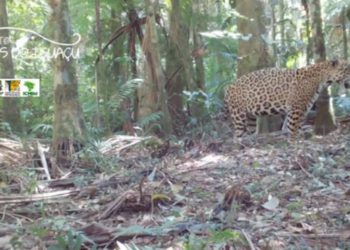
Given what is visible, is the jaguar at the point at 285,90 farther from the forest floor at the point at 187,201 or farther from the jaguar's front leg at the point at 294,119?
the forest floor at the point at 187,201

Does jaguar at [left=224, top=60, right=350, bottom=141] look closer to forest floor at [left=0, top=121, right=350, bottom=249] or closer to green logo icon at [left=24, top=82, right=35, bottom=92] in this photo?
forest floor at [left=0, top=121, right=350, bottom=249]

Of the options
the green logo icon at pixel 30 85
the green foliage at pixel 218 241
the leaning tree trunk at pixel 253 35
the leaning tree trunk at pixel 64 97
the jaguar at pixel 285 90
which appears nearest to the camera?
the green foliage at pixel 218 241

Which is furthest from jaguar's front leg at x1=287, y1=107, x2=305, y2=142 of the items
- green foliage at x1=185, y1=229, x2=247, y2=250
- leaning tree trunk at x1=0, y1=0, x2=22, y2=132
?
green foliage at x1=185, y1=229, x2=247, y2=250

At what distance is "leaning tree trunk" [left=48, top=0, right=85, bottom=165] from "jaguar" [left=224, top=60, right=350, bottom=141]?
4.01m

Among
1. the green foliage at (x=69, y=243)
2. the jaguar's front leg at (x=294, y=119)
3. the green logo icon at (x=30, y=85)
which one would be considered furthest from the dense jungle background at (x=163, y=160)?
the green logo icon at (x=30, y=85)

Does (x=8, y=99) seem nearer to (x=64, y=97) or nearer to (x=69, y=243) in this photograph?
(x=64, y=97)

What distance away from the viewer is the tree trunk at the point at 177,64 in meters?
12.1

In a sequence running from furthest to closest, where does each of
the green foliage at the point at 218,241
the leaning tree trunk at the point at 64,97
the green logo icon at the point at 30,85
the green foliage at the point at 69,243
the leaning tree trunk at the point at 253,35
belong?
1. the leaning tree trunk at the point at 253,35
2. the green logo icon at the point at 30,85
3. the leaning tree trunk at the point at 64,97
4. the green foliage at the point at 69,243
5. the green foliage at the point at 218,241

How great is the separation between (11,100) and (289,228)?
7362mm

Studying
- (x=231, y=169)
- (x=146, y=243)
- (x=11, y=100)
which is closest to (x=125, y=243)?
(x=146, y=243)

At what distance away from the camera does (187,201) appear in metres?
5.84

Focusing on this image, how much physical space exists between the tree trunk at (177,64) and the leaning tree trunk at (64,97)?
4.13 m

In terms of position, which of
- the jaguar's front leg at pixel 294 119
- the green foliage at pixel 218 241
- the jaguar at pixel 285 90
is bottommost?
the green foliage at pixel 218 241

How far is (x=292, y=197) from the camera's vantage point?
229 inches
